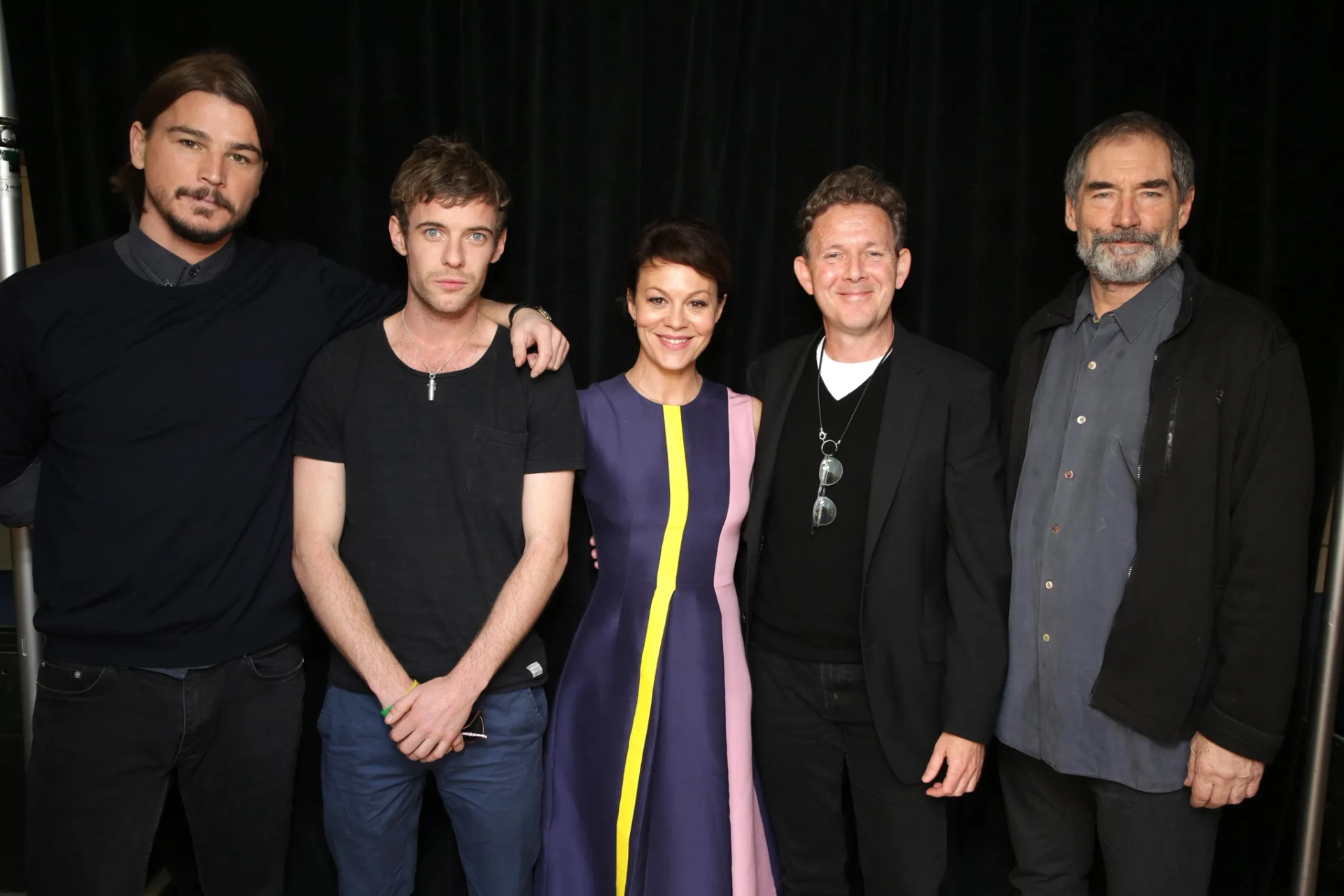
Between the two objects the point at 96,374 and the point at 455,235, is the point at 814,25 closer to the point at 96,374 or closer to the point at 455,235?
the point at 455,235

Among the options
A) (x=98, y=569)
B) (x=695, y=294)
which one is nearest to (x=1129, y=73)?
(x=695, y=294)

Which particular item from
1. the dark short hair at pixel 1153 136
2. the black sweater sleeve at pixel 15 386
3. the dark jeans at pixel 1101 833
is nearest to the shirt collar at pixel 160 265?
the black sweater sleeve at pixel 15 386

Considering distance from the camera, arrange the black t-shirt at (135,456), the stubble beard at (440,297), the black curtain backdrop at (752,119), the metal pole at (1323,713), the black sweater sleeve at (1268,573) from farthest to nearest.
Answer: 1. the black curtain backdrop at (752,119)
2. the metal pole at (1323,713)
3. the stubble beard at (440,297)
4. the black t-shirt at (135,456)
5. the black sweater sleeve at (1268,573)

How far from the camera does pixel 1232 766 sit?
5.62 ft

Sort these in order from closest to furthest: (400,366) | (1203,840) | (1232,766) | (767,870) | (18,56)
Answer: (1232,766) → (1203,840) → (400,366) → (767,870) → (18,56)

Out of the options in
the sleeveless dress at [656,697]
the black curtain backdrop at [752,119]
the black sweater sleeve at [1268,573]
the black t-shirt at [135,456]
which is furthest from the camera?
the black curtain backdrop at [752,119]

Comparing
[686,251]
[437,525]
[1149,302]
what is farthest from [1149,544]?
[437,525]

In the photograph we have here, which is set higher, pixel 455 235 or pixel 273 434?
pixel 455 235

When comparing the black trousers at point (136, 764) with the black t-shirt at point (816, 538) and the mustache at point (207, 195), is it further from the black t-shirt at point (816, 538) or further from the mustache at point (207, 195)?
the black t-shirt at point (816, 538)

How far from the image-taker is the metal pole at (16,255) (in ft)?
6.82

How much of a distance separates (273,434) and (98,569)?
0.43 meters

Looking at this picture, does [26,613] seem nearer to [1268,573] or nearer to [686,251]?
[686,251]

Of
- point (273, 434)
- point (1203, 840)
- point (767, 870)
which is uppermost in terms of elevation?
point (273, 434)

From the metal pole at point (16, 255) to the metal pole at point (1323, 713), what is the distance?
10.2 ft
